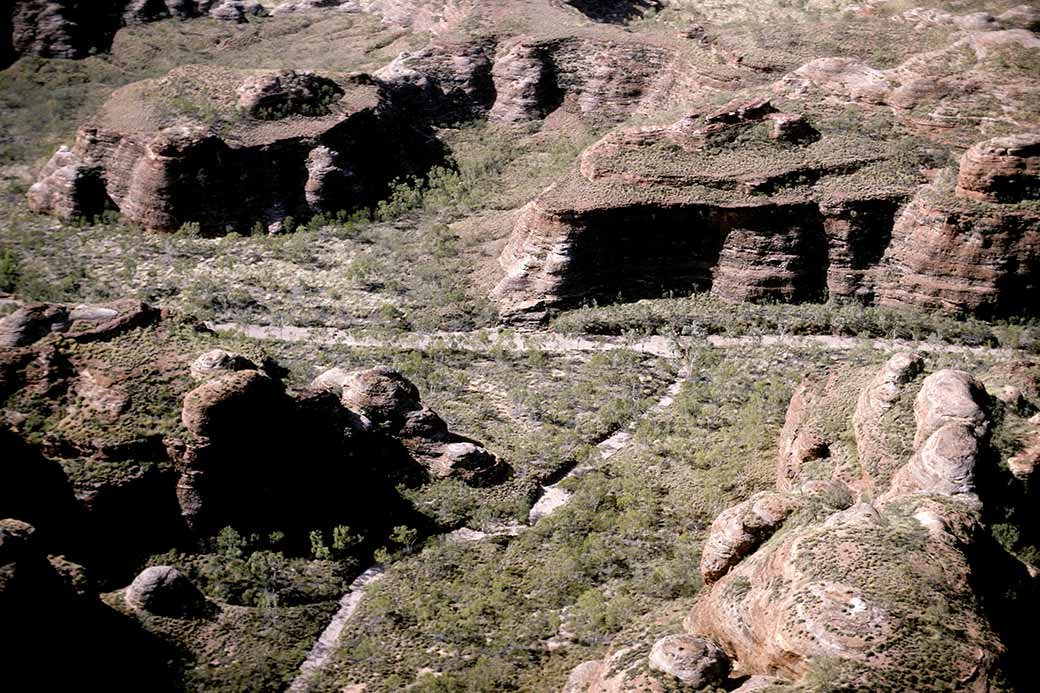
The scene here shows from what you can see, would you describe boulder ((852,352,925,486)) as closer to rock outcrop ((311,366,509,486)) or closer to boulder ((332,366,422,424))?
rock outcrop ((311,366,509,486))

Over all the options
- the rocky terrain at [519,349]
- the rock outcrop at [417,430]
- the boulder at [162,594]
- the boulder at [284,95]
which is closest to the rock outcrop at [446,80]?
the rocky terrain at [519,349]

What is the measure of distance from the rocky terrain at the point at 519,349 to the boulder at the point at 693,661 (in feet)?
0.34

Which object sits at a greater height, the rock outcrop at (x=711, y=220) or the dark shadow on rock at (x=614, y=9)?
the dark shadow on rock at (x=614, y=9)

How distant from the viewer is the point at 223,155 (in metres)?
48.1

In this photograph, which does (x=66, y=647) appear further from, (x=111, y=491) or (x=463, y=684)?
(x=463, y=684)

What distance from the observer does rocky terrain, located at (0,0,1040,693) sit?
2155 cm

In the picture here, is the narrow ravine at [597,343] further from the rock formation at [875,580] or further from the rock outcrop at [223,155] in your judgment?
the rock formation at [875,580]

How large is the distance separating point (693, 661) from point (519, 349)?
74.1 ft

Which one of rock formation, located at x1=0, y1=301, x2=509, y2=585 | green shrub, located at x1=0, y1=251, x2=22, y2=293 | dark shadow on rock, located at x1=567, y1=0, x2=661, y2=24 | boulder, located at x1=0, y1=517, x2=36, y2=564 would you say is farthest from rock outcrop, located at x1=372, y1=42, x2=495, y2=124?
boulder, located at x1=0, y1=517, x2=36, y2=564

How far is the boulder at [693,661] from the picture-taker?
721 inches

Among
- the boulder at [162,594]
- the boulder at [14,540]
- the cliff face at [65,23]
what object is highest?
the cliff face at [65,23]

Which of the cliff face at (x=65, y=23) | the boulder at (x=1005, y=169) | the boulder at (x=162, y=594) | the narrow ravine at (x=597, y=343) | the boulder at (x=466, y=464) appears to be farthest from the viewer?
the cliff face at (x=65, y=23)

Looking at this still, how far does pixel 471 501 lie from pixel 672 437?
775 cm

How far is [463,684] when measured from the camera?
893 inches
